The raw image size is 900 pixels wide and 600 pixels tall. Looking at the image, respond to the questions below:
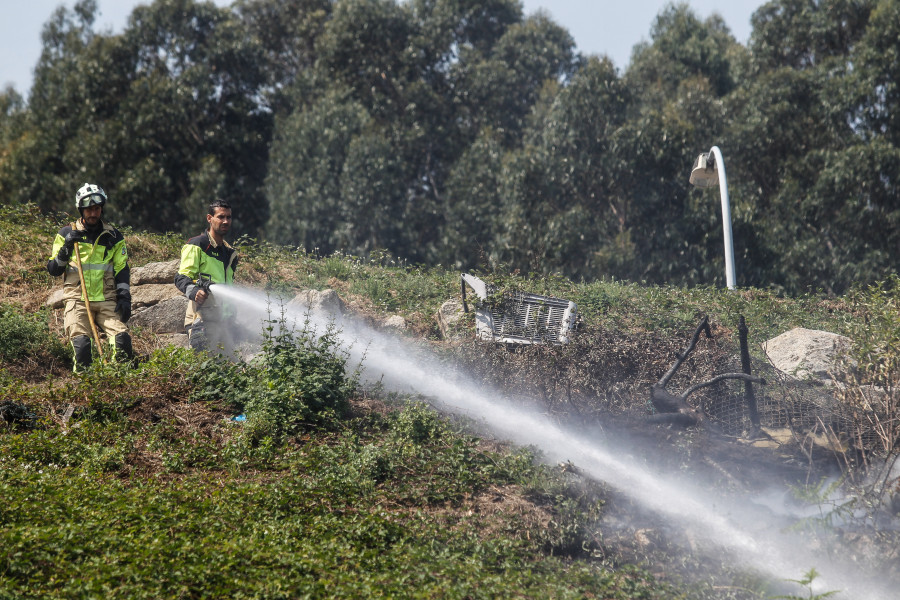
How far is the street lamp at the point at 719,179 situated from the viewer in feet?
41.2

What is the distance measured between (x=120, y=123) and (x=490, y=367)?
20622 millimetres

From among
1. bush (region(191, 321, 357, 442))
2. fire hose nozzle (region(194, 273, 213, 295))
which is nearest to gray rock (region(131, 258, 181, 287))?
fire hose nozzle (region(194, 273, 213, 295))

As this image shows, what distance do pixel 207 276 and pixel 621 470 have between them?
172 inches

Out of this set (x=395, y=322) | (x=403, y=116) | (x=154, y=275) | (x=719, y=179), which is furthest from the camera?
(x=403, y=116)

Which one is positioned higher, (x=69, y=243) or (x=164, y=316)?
(x=69, y=243)

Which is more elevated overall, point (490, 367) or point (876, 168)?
point (876, 168)

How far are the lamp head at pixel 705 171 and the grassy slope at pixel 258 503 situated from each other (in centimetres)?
753

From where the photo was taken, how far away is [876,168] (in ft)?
62.5

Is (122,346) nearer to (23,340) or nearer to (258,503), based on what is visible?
(23,340)

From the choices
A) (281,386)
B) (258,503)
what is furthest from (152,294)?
(258,503)

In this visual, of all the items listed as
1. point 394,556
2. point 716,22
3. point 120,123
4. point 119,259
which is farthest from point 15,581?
point 716,22

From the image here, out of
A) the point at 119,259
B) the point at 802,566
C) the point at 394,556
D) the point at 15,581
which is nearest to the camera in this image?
the point at 15,581

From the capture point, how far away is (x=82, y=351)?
24.4ft

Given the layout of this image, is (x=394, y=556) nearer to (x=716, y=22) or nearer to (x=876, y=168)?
(x=876, y=168)
